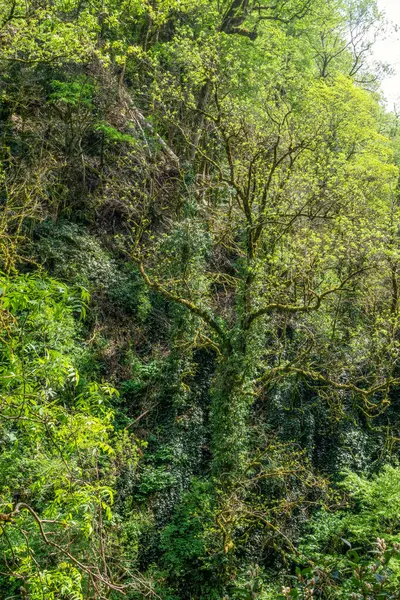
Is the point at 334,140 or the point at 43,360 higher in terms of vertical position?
the point at 334,140

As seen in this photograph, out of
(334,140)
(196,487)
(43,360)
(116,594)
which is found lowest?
(116,594)

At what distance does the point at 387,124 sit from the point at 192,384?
69.7 feet

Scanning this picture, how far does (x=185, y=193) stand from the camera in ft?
56.0

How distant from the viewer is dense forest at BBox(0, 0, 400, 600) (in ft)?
36.7

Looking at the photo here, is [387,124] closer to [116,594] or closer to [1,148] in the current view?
[1,148]

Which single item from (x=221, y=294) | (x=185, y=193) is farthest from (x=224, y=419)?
(x=185, y=193)

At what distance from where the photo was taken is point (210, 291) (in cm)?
1631

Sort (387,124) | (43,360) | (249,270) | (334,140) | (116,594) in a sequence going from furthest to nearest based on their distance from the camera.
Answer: (387,124) → (334,140) → (249,270) → (116,594) → (43,360)

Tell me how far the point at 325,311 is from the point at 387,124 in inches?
733

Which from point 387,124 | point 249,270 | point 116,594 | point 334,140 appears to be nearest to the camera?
point 116,594

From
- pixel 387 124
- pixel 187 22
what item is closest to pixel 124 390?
pixel 187 22

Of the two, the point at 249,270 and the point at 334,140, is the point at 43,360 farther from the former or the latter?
the point at 334,140

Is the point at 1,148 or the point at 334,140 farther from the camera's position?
the point at 334,140

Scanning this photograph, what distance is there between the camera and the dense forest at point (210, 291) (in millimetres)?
11195
